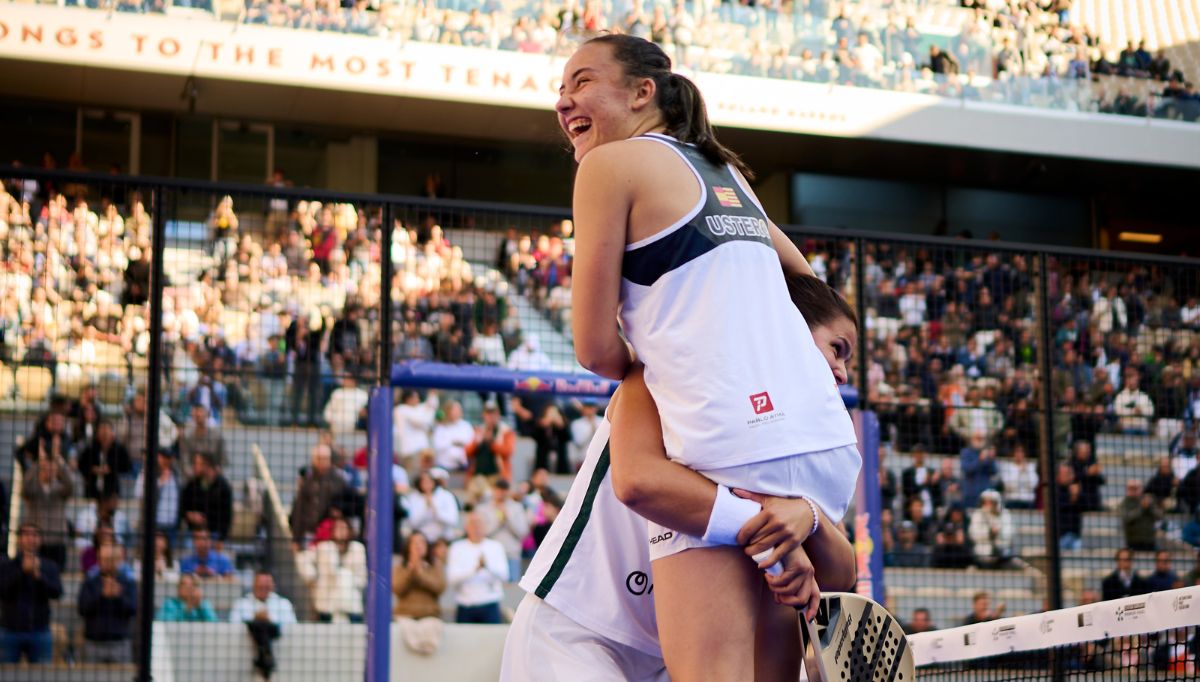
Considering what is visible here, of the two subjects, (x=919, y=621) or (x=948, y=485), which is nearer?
(x=919, y=621)

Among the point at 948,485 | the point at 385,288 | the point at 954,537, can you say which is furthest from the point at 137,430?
the point at 954,537

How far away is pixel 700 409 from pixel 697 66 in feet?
60.4

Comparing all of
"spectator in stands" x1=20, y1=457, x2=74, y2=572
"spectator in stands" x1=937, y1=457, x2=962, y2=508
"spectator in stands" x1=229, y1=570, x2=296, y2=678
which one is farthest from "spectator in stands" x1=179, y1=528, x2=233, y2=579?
"spectator in stands" x1=937, y1=457, x2=962, y2=508

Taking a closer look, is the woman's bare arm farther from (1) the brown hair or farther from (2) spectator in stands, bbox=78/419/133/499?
(2) spectator in stands, bbox=78/419/133/499

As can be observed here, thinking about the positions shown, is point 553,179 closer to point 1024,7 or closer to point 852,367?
point 1024,7

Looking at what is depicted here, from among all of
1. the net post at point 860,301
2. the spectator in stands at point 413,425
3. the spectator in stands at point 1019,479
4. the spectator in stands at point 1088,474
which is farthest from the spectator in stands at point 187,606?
the spectator in stands at point 1088,474

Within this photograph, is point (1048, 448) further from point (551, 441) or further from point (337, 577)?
point (551, 441)

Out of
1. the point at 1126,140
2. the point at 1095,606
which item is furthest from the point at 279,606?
the point at 1126,140

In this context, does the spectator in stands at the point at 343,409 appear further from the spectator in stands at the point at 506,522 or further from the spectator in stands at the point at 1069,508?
the spectator in stands at the point at 1069,508

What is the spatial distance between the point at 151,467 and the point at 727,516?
4716 mm

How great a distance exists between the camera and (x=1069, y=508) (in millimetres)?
9523

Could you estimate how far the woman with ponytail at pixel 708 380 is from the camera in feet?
8.72

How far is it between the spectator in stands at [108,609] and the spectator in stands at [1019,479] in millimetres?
5831

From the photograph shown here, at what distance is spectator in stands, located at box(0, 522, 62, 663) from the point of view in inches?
301
